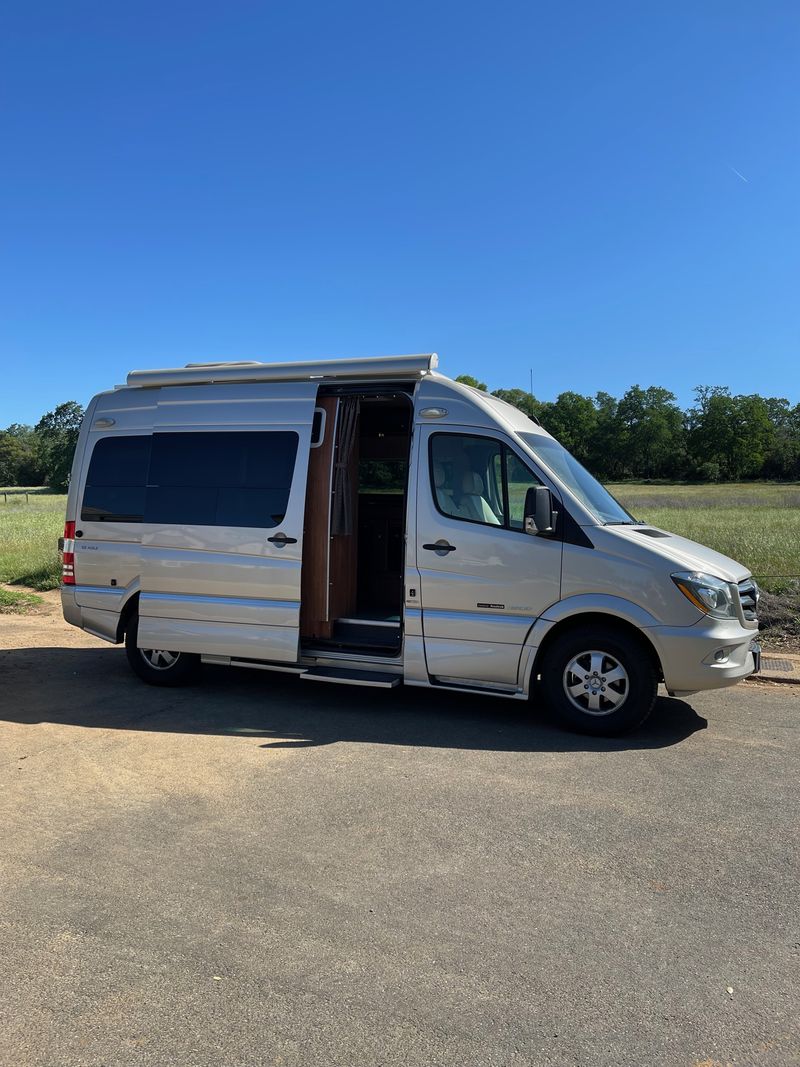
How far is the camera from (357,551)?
8.23 meters

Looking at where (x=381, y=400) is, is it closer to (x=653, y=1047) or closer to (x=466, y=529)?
(x=466, y=529)

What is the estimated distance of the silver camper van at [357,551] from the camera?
19.4 feet

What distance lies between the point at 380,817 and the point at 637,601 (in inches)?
101

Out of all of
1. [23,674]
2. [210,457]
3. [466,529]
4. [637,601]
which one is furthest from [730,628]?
[23,674]

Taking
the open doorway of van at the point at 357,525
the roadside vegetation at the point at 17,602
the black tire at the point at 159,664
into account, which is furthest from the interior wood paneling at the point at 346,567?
the roadside vegetation at the point at 17,602

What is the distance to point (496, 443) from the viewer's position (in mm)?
6398

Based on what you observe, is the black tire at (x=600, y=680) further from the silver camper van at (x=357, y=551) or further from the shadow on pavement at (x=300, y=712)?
the shadow on pavement at (x=300, y=712)

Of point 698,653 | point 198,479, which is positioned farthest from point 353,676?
point 698,653

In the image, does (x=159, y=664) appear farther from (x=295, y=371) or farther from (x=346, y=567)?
(x=295, y=371)

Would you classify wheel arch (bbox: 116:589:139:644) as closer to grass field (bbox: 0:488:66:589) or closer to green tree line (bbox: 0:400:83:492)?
grass field (bbox: 0:488:66:589)

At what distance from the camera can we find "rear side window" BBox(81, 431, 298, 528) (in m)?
6.94

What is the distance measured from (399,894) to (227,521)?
4.13 meters

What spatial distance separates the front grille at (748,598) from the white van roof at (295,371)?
3030 mm

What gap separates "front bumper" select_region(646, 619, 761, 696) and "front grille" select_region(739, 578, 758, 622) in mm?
270
